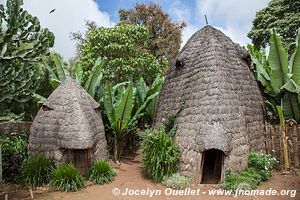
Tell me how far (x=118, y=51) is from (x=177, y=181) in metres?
10.4

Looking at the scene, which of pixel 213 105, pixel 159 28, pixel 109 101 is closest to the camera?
pixel 213 105

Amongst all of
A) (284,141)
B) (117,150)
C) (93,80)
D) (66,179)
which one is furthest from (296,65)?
(66,179)

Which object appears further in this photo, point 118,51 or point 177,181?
point 118,51

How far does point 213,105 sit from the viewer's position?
10.4 m

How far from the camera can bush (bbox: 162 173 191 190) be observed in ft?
31.8

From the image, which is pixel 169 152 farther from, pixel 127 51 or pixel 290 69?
pixel 127 51

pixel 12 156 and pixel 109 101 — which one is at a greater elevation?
pixel 109 101

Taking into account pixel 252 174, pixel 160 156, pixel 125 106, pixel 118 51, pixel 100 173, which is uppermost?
pixel 118 51

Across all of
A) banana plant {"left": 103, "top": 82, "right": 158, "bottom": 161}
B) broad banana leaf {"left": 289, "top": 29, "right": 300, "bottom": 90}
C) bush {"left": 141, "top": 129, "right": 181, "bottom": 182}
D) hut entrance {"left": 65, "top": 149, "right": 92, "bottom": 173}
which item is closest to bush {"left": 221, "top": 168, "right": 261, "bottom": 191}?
bush {"left": 141, "top": 129, "right": 181, "bottom": 182}

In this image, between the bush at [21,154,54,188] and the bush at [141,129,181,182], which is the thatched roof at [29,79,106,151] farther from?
the bush at [141,129,181,182]

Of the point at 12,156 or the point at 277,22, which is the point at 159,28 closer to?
the point at 277,22

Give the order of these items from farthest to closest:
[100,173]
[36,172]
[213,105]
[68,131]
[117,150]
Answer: [117,150]
[68,131]
[100,173]
[213,105]
[36,172]

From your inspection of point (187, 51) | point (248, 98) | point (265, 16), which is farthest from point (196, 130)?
point (265, 16)

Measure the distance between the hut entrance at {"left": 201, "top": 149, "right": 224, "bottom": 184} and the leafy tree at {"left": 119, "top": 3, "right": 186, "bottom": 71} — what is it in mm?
13767
